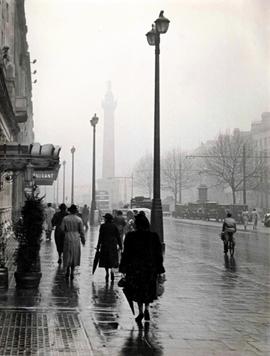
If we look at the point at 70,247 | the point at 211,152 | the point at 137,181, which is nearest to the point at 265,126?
the point at 211,152

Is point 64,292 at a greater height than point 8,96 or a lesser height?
lesser

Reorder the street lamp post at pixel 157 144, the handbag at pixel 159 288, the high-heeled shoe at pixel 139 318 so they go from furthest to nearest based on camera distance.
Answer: the street lamp post at pixel 157 144, the handbag at pixel 159 288, the high-heeled shoe at pixel 139 318

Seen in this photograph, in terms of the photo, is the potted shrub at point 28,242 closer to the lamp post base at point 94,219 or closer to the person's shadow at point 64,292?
the person's shadow at point 64,292

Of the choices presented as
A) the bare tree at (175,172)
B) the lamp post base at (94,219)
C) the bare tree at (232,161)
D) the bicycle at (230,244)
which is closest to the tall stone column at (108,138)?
the bare tree at (175,172)

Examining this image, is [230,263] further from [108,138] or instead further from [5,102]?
[108,138]

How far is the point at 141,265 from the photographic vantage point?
8227mm

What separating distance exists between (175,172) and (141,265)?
9076 cm

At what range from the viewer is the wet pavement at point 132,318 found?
22.6ft

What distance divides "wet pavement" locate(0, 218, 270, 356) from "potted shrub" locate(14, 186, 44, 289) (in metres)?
0.28

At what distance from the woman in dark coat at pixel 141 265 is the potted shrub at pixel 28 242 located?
3568 millimetres

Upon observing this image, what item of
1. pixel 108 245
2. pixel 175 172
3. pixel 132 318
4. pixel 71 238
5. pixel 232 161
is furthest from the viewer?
pixel 175 172

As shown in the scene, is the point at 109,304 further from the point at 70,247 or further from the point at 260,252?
the point at 260,252

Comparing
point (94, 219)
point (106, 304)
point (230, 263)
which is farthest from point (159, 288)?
point (94, 219)

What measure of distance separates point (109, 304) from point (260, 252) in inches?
566
